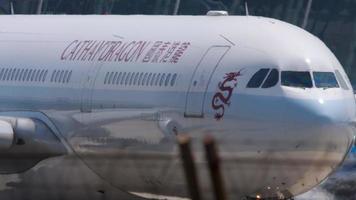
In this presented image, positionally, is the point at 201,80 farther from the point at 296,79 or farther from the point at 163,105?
the point at 296,79

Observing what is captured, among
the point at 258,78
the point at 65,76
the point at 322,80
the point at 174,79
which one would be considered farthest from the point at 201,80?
the point at 65,76

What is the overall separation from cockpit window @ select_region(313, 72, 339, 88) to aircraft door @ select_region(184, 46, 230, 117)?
1.39 metres

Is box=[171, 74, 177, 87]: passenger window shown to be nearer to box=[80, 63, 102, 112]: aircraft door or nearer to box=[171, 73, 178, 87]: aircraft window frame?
box=[171, 73, 178, 87]: aircraft window frame

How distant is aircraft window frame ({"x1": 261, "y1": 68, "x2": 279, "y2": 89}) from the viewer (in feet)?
58.0

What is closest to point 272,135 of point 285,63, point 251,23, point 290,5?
point 285,63

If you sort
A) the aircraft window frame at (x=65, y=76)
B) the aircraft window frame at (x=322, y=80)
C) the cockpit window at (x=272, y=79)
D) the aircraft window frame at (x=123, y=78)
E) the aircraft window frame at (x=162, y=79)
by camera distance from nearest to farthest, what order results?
the cockpit window at (x=272, y=79)
the aircraft window frame at (x=322, y=80)
the aircraft window frame at (x=162, y=79)
the aircraft window frame at (x=123, y=78)
the aircraft window frame at (x=65, y=76)

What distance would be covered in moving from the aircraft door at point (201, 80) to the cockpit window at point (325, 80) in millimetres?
1387

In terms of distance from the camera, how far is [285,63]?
18016 mm

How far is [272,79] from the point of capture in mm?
17750

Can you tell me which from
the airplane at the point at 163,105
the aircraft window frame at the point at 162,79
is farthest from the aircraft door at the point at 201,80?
the aircraft window frame at the point at 162,79

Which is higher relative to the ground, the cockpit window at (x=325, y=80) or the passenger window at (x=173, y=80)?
the cockpit window at (x=325, y=80)

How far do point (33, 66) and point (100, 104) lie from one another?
2288 millimetres

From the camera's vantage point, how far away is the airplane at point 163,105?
1714 cm

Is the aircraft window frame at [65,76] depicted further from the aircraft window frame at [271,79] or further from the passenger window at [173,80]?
the aircraft window frame at [271,79]
